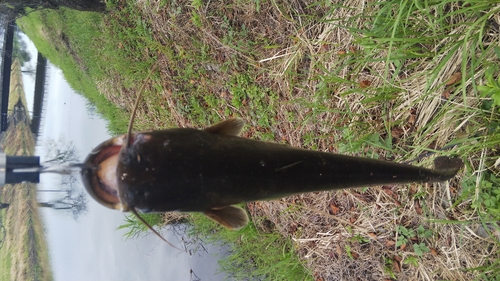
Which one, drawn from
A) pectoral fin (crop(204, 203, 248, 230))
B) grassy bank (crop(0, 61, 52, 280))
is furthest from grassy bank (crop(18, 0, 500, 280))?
grassy bank (crop(0, 61, 52, 280))

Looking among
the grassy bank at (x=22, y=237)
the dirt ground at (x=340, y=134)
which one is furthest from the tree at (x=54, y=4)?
the dirt ground at (x=340, y=134)

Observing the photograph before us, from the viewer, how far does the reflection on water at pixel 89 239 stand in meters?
5.99

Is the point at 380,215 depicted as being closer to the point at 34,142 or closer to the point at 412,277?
the point at 412,277

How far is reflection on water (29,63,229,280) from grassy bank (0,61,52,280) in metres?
0.18


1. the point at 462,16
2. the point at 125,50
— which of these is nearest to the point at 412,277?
the point at 462,16

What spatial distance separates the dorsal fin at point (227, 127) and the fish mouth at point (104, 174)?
37cm

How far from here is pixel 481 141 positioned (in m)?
2.31

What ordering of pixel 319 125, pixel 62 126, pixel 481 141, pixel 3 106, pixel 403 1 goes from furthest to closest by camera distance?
pixel 62 126 → pixel 3 106 → pixel 319 125 → pixel 481 141 → pixel 403 1

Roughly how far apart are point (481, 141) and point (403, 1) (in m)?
0.95

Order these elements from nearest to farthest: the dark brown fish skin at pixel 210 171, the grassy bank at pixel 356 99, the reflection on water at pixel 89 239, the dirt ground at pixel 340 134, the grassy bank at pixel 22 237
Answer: the dark brown fish skin at pixel 210 171 < the grassy bank at pixel 356 99 < the dirt ground at pixel 340 134 < the reflection on water at pixel 89 239 < the grassy bank at pixel 22 237

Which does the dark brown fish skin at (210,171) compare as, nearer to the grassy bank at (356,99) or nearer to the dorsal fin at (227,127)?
the dorsal fin at (227,127)

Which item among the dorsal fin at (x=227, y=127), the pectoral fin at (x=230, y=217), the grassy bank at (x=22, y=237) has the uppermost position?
the grassy bank at (x=22, y=237)

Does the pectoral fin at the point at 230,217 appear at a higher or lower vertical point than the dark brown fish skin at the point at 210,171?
lower

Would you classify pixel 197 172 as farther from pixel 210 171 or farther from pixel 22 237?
pixel 22 237
